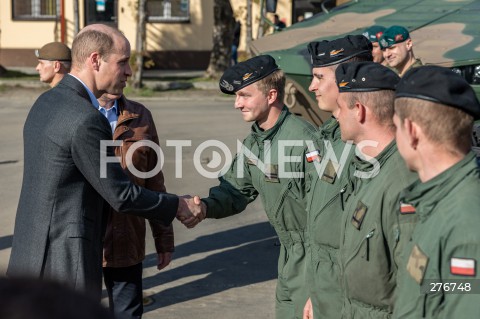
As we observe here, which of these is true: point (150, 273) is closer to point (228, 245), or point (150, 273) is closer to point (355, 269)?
point (228, 245)

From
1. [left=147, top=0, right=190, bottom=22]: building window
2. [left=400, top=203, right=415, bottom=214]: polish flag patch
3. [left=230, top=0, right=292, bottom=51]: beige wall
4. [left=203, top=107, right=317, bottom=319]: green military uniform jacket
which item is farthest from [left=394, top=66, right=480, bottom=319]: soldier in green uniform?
[left=147, top=0, right=190, bottom=22]: building window

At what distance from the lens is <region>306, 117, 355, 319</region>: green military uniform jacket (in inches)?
153

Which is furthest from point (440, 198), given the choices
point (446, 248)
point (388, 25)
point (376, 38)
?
point (388, 25)

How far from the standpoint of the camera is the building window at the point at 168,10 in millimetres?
29625

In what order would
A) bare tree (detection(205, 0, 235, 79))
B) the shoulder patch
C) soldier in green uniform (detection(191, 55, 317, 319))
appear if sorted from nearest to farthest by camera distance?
1. the shoulder patch
2. soldier in green uniform (detection(191, 55, 317, 319))
3. bare tree (detection(205, 0, 235, 79))

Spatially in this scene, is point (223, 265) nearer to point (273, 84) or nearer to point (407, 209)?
point (273, 84)

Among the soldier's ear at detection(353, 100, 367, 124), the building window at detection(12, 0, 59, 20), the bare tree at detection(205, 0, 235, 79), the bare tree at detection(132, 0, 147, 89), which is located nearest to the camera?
the soldier's ear at detection(353, 100, 367, 124)

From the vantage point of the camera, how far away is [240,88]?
4.82 meters

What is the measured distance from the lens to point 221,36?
25.2 m

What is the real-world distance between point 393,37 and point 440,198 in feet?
19.1

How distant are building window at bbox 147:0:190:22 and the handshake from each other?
25256mm

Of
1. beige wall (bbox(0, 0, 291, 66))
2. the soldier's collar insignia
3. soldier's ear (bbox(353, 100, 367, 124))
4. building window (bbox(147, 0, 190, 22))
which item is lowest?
beige wall (bbox(0, 0, 291, 66))

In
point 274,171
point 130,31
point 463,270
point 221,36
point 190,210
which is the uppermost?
point 463,270
